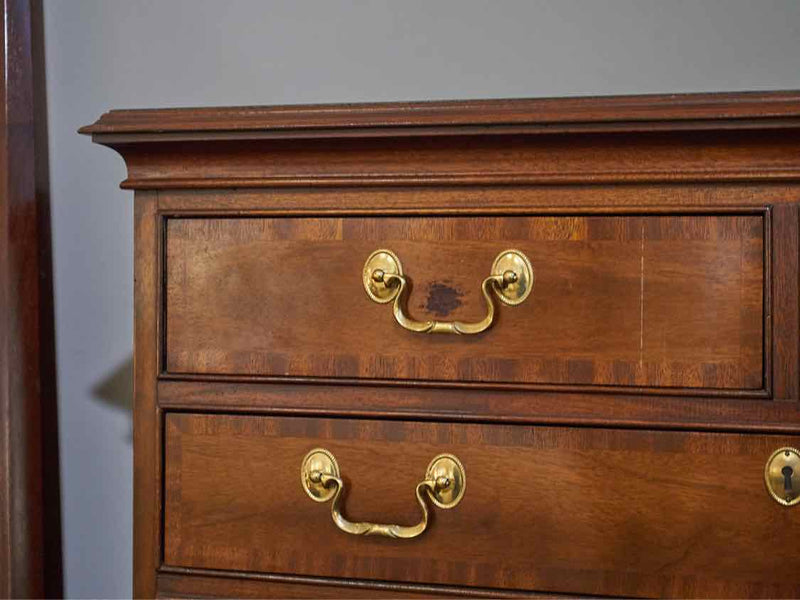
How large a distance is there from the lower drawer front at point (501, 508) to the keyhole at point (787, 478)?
1cm

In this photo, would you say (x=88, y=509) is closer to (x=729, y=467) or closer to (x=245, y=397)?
(x=245, y=397)

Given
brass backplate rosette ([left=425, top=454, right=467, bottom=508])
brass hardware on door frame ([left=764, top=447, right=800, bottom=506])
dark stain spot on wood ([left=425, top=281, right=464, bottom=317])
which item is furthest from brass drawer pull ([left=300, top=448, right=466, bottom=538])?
brass hardware on door frame ([left=764, top=447, right=800, bottom=506])

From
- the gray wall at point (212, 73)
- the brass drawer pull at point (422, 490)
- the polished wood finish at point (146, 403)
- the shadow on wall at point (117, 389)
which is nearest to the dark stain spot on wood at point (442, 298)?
the brass drawer pull at point (422, 490)

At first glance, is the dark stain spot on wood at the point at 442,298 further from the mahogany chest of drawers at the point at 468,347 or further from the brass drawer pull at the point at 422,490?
the brass drawer pull at the point at 422,490

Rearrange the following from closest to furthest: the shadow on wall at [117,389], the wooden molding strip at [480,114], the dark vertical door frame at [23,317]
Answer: the wooden molding strip at [480,114] < the dark vertical door frame at [23,317] < the shadow on wall at [117,389]

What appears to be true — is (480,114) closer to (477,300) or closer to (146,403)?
(477,300)

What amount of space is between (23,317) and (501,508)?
707 mm

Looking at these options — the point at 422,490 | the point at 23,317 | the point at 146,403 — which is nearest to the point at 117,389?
the point at 23,317

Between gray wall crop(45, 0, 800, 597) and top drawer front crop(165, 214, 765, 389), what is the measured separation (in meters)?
0.54

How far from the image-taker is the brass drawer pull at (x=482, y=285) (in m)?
0.62

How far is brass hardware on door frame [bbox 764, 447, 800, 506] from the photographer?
0.59 m

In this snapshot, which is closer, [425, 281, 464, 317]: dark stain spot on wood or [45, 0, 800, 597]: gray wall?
[425, 281, 464, 317]: dark stain spot on wood

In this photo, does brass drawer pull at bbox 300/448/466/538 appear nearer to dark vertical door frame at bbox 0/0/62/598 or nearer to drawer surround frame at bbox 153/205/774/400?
drawer surround frame at bbox 153/205/774/400

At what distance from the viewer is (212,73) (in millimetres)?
1173
